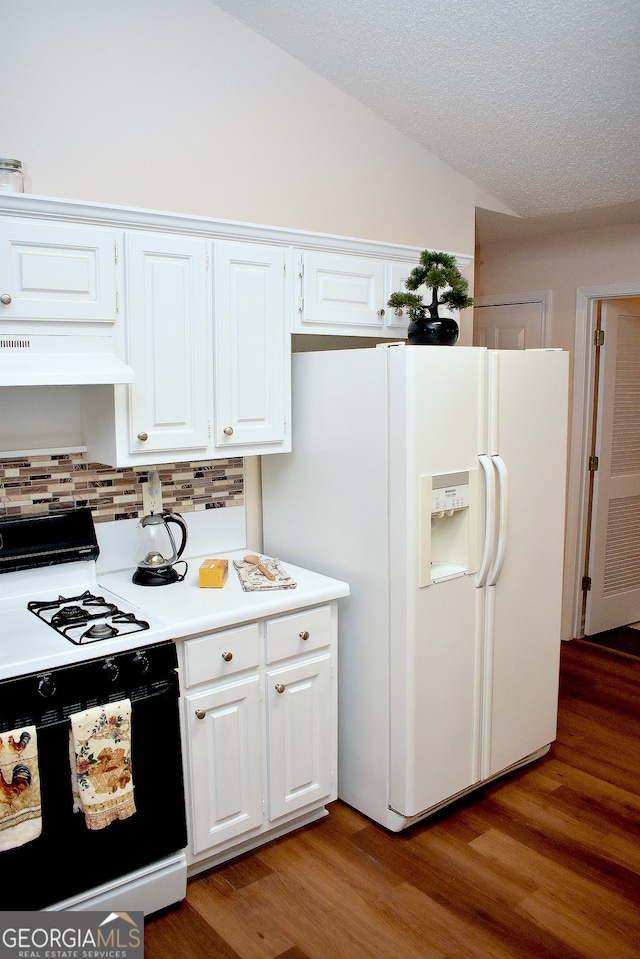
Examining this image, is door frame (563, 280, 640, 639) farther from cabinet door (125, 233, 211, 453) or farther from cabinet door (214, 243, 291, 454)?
cabinet door (125, 233, 211, 453)

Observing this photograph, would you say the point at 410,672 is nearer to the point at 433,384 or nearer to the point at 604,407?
the point at 433,384

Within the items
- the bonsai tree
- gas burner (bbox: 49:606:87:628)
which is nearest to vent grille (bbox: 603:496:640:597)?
the bonsai tree

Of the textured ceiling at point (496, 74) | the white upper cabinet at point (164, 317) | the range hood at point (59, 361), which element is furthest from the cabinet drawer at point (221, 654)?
the textured ceiling at point (496, 74)

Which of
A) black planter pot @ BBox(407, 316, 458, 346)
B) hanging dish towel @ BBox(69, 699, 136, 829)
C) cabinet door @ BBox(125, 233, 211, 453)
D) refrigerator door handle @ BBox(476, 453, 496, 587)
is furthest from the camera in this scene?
black planter pot @ BBox(407, 316, 458, 346)

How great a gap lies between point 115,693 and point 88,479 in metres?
0.83

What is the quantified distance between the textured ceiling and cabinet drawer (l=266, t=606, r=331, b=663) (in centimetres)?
201

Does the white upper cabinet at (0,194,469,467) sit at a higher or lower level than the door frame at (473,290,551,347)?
lower

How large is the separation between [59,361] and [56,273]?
26 centimetres

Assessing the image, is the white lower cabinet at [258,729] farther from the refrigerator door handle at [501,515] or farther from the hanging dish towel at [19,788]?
the refrigerator door handle at [501,515]

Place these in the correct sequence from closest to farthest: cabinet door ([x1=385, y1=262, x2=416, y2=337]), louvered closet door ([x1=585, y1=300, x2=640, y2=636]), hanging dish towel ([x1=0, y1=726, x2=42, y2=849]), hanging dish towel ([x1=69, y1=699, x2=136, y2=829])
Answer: hanging dish towel ([x1=0, y1=726, x2=42, y2=849]) < hanging dish towel ([x1=69, y1=699, x2=136, y2=829]) < cabinet door ([x1=385, y1=262, x2=416, y2=337]) < louvered closet door ([x1=585, y1=300, x2=640, y2=636])

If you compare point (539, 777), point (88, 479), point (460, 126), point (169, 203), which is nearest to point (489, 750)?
point (539, 777)

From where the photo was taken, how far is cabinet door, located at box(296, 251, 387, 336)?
2.72m

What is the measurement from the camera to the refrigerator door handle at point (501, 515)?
2.65 m

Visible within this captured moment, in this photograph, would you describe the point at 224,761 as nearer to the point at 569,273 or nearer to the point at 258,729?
the point at 258,729
